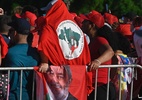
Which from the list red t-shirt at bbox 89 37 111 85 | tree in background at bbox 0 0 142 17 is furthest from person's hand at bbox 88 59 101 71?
tree in background at bbox 0 0 142 17

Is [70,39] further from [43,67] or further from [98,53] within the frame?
[98,53]

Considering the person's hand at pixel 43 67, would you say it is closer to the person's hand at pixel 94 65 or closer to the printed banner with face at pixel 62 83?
the printed banner with face at pixel 62 83

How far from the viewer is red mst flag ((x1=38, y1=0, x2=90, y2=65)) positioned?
623 cm

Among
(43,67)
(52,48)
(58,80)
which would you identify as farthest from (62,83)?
(52,48)

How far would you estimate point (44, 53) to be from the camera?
6.17 meters

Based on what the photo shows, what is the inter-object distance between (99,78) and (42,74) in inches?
41.6

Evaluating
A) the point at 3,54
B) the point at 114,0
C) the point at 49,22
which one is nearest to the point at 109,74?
the point at 49,22

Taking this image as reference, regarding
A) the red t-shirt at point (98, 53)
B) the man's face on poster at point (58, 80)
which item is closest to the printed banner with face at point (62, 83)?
the man's face on poster at point (58, 80)

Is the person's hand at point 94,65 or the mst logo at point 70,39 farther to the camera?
the person's hand at point 94,65

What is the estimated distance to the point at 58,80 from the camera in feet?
20.8

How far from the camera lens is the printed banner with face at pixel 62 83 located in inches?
246

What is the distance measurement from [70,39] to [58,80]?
55 cm

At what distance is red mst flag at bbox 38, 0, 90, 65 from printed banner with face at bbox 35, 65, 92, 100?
101 millimetres

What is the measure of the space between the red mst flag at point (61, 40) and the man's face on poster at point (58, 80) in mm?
98
